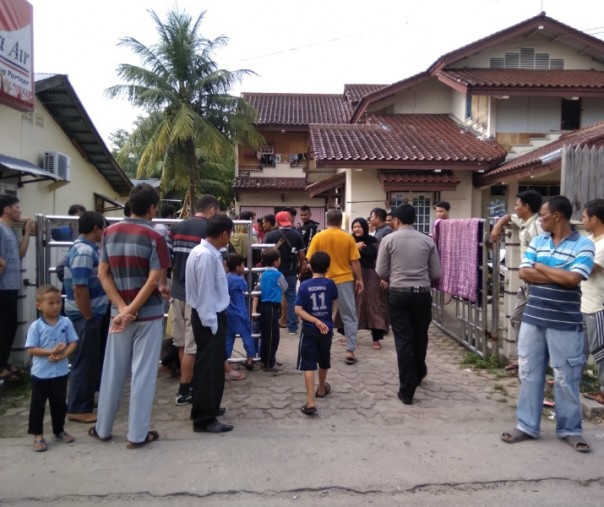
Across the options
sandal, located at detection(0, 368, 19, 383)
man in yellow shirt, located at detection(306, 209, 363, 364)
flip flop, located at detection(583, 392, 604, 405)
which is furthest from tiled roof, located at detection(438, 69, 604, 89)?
sandal, located at detection(0, 368, 19, 383)

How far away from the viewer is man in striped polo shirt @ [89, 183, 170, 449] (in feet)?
13.3

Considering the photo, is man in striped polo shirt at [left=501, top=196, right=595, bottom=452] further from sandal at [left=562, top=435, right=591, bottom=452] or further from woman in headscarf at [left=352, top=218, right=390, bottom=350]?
woman in headscarf at [left=352, top=218, right=390, bottom=350]

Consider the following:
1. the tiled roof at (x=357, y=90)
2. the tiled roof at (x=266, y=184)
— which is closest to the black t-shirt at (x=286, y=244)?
the tiled roof at (x=357, y=90)

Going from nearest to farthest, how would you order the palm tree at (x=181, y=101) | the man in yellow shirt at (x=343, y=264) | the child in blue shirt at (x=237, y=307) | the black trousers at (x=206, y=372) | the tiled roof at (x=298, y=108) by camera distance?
the black trousers at (x=206, y=372) → the child in blue shirt at (x=237, y=307) → the man in yellow shirt at (x=343, y=264) → the palm tree at (x=181, y=101) → the tiled roof at (x=298, y=108)

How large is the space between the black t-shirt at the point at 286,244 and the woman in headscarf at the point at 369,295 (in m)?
0.94

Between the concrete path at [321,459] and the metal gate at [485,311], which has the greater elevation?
the metal gate at [485,311]

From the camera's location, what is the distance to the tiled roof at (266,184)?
23609 millimetres

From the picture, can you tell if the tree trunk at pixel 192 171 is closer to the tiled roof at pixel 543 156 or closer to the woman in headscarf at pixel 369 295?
the tiled roof at pixel 543 156

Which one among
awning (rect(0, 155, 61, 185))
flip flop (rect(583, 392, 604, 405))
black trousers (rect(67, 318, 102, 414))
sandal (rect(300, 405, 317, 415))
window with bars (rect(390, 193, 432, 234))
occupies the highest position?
awning (rect(0, 155, 61, 185))

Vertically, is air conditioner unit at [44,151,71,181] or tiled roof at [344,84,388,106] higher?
tiled roof at [344,84,388,106]

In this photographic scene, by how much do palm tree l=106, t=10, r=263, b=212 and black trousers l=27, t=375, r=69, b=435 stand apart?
15.6 m

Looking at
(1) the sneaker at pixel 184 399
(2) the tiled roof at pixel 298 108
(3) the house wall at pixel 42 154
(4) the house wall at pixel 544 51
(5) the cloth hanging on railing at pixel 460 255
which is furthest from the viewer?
(2) the tiled roof at pixel 298 108

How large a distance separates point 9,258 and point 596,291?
5728 millimetres

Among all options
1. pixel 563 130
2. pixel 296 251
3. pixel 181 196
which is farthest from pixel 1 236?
pixel 181 196
